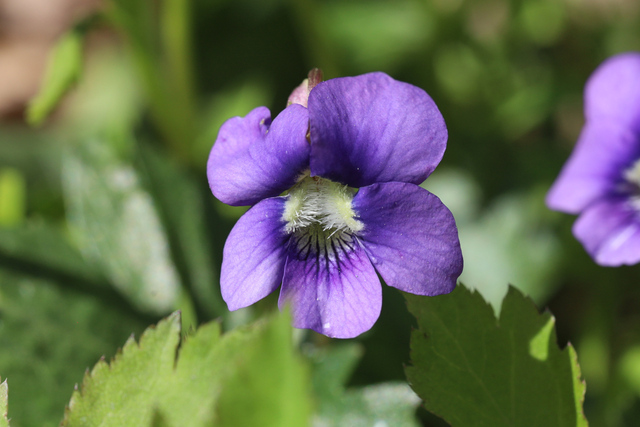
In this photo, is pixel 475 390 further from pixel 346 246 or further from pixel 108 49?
pixel 108 49

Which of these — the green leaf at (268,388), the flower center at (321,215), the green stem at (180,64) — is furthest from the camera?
the green stem at (180,64)

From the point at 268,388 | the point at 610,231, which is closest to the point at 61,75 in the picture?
the point at 268,388

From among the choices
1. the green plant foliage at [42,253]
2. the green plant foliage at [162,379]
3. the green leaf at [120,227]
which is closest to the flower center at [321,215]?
the green plant foliage at [162,379]

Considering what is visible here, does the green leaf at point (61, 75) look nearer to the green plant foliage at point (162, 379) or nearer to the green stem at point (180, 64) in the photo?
the green stem at point (180, 64)

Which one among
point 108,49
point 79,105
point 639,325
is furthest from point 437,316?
point 108,49

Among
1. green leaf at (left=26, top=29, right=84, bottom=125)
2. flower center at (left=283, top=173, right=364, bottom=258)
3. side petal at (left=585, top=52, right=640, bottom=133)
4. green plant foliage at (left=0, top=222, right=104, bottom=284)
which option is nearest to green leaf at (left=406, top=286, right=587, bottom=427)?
flower center at (left=283, top=173, right=364, bottom=258)

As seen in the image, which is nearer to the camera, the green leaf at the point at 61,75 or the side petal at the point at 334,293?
the side petal at the point at 334,293

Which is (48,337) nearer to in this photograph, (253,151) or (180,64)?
(253,151)
